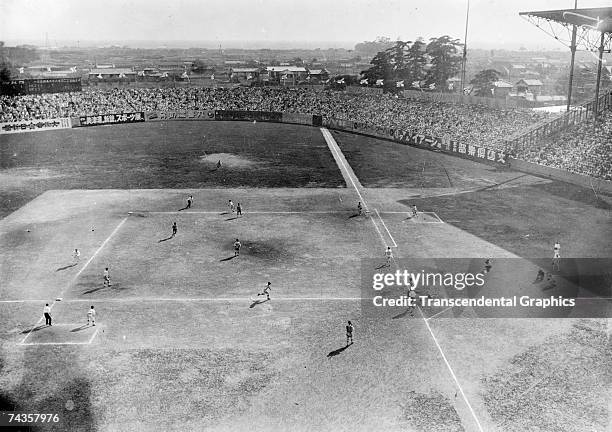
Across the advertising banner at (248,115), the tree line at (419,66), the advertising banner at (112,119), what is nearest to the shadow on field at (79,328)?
the advertising banner at (112,119)

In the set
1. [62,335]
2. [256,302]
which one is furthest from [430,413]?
[62,335]

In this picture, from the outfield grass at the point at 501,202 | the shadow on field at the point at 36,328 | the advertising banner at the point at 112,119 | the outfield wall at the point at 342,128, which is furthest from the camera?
the advertising banner at the point at 112,119

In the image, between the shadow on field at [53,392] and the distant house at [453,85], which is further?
the distant house at [453,85]

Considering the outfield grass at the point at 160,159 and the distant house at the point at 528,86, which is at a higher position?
the distant house at the point at 528,86

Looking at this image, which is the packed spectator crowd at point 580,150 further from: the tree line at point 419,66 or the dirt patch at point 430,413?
the tree line at point 419,66

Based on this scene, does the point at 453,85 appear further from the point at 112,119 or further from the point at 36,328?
the point at 36,328

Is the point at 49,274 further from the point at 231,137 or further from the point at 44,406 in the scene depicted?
the point at 231,137

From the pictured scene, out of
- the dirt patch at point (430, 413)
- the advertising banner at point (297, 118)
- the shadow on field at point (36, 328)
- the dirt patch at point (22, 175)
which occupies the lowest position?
the dirt patch at point (430, 413)
